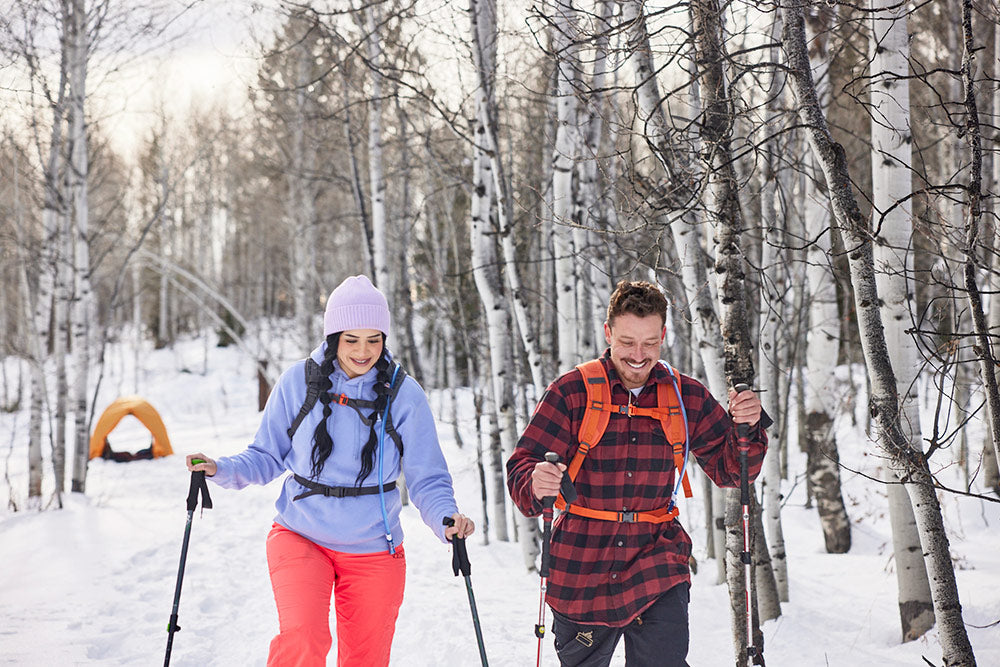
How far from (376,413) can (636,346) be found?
1139 millimetres

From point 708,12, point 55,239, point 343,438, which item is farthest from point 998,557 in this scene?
point 55,239

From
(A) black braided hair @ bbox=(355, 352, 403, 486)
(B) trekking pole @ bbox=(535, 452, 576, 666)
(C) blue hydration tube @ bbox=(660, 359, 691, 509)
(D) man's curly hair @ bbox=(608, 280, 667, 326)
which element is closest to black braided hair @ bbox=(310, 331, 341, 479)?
(A) black braided hair @ bbox=(355, 352, 403, 486)

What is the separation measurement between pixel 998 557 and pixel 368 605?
5945 millimetres

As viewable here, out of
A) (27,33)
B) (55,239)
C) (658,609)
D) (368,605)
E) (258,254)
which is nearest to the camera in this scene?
(658,609)

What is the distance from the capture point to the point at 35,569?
6.99 meters

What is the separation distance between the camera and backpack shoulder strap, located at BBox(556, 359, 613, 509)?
2928 millimetres

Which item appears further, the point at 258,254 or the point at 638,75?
the point at 258,254

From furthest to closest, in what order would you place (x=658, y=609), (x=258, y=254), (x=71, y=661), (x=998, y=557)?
(x=258, y=254), (x=998, y=557), (x=71, y=661), (x=658, y=609)

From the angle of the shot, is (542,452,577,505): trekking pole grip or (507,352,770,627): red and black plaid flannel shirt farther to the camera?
(507,352,770,627): red and black plaid flannel shirt

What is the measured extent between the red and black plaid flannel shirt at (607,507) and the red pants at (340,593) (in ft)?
2.46

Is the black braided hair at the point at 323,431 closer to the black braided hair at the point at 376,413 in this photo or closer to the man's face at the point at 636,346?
the black braided hair at the point at 376,413

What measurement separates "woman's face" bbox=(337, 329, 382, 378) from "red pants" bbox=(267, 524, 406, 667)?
2.35 ft

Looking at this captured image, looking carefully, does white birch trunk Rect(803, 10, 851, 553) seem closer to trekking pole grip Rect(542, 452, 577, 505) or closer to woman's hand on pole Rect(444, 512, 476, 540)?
woman's hand on pole Rect(444, 512, 476, 540)

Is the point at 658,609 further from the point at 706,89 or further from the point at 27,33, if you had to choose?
the point at 27,33
